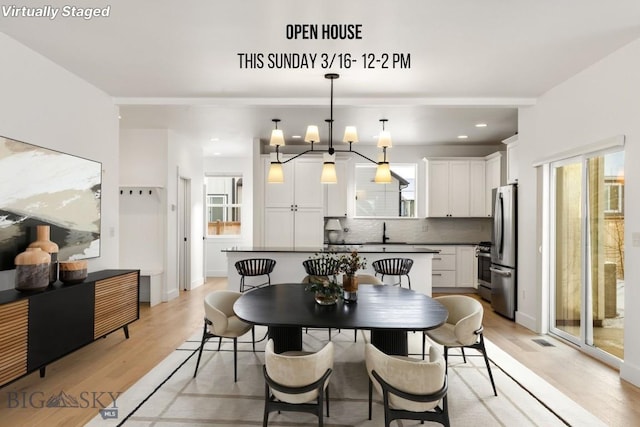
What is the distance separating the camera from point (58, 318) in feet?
10.5

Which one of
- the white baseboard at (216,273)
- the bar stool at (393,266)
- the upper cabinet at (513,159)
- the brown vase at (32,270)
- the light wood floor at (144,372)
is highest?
the upper cabinet at (513,159)

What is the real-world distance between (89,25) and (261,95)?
6.40 ft

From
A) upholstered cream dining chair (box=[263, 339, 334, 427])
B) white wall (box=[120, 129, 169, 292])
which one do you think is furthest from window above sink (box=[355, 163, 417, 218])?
upholstered cream dining chair (box=[263, 339, 334, 427])

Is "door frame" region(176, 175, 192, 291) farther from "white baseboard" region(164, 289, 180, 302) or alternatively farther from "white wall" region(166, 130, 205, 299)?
"white baseboard" region(164, 289, 180, 302)

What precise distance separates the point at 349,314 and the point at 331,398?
2.31ft

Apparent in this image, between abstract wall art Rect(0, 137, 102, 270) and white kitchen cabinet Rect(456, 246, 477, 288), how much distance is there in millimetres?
5893

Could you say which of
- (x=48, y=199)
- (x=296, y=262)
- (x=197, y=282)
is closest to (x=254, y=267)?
(x=296, y=262)

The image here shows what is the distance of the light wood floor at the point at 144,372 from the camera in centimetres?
271

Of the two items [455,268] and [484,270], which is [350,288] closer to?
[484,270]

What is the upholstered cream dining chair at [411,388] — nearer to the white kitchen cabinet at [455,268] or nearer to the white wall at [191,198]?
the white wall at [191,198]

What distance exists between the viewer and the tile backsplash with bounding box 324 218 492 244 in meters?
7.71

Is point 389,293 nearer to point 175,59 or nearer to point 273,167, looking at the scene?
point 273,167

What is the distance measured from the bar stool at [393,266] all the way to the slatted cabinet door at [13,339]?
3541 mm

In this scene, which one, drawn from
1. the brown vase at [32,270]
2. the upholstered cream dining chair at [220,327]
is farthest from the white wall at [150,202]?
the upholstered cream dining chair at [220,327]
